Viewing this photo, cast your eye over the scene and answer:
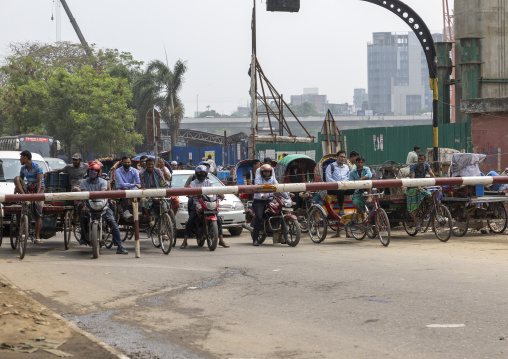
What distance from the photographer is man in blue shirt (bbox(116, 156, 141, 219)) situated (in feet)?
51.2

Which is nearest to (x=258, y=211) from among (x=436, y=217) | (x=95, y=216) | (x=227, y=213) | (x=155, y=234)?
(x=155, y=234)

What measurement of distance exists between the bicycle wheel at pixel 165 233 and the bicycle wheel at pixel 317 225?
3142mm

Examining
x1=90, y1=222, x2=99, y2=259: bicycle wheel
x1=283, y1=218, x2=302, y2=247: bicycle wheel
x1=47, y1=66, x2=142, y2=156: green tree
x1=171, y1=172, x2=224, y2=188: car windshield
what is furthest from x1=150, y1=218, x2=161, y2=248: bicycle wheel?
x1=47, y1=66, x2=142, y2=156: green tree

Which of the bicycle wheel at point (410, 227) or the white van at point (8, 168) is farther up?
the white van at point (8, 168)

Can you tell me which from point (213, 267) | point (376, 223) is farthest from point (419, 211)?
point (213, 267)

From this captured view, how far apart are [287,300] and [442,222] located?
24.9 feet

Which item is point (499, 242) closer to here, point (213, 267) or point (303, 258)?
point (303, 258)

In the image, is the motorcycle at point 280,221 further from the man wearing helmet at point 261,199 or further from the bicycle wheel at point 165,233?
the bicycle wheel at point 165,233

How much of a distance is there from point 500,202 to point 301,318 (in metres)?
9.95

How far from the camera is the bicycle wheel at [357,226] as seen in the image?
15953 mm

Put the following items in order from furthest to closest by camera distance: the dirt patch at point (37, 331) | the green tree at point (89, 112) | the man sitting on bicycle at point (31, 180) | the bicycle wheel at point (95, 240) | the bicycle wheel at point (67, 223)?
the green tree at point (89, 112) < the bicycle wheel at point (67, 223) < the man sitting on bicycle at point (31, 180) < the bicycle wheel at point (95, 240) < the dirt patch at point (37, 331)

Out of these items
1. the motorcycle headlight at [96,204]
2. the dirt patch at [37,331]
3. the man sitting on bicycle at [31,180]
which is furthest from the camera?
the man sitting on bicycle at [31,180]

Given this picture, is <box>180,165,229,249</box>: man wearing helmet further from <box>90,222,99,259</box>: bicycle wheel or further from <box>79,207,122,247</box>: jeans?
<box>90,222,99,259</box>: bicycle wheel

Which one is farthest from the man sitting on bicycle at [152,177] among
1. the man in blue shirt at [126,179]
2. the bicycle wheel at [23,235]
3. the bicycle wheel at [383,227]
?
the bicycle wheel at [383,227]
